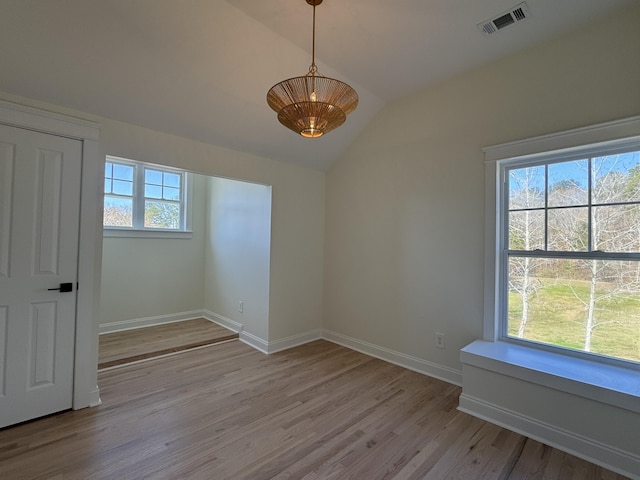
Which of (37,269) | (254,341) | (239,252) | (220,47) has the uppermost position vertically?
(220,47)

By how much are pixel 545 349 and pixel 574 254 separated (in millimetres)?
807

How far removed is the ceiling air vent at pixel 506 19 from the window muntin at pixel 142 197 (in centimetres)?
425

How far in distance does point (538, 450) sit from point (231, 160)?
3.55m

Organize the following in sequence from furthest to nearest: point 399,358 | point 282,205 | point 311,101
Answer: point 282,205
point 399,358
point 311,101

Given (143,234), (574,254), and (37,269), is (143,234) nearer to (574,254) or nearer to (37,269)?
(37,269)

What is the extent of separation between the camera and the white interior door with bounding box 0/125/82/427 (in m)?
2.04

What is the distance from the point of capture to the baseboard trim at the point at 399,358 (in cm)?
285

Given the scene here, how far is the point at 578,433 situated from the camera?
1.93 m

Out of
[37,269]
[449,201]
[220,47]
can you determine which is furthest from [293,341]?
[220,47]

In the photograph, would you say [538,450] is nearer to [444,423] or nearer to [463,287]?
[444,423]

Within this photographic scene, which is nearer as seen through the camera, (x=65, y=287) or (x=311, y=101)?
(x=311, y=101)

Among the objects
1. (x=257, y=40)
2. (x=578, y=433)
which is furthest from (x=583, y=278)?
(x=257, y=40)

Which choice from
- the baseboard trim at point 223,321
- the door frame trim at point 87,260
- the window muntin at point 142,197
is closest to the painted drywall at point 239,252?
the baseboard trim at point 223,321

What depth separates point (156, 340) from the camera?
3.75m
